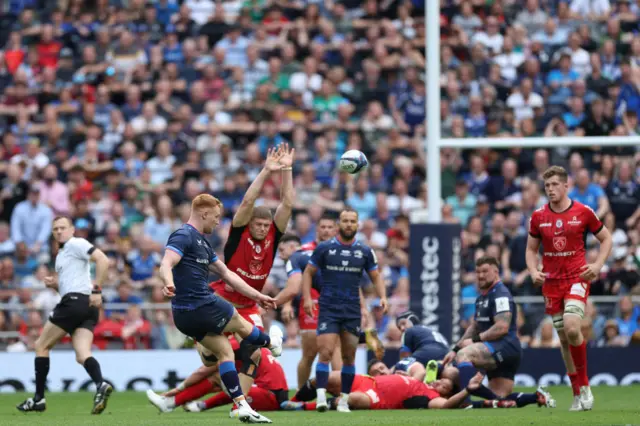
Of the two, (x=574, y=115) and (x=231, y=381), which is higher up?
(x=574, y=115)

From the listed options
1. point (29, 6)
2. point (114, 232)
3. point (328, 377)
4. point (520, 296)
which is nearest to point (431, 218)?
point (520, 296)

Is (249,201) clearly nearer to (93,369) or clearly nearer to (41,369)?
(93,369)

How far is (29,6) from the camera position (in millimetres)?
24984

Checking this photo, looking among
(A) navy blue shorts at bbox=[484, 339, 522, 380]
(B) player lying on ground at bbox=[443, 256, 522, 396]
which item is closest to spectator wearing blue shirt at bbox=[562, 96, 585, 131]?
(B) player lying on ground at bbox=[443, 256, 522, 396]

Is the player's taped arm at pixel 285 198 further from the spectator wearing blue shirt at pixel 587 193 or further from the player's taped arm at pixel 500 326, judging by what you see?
the spectator wearing blue shirt at pixel 587 193

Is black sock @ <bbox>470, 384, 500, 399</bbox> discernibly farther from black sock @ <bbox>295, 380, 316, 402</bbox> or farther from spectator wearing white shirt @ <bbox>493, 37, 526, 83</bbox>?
spectator wearing white shirt @ <bbox>493, 37, 526, 83</bbox>

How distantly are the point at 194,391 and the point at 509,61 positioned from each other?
420 inches

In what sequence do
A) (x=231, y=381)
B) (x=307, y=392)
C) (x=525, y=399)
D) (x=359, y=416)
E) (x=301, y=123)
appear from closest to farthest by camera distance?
1. (x=231, y=381)
2. (x=359, y=416)
3. (x=525, y=399)
4. (x=307, y=392)
5. (x=301, y=123)

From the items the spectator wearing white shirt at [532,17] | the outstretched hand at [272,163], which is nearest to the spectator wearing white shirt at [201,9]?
the spectator wearing white shirt at [532,17]

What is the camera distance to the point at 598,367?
18047 mm

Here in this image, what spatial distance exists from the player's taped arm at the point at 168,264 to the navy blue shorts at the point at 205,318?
1.57ft

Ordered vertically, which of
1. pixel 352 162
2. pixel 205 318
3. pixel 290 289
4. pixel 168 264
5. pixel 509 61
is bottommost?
pixel 290 289

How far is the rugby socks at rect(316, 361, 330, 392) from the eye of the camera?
1300cm

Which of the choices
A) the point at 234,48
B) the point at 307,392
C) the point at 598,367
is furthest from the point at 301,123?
the point at 307,392
